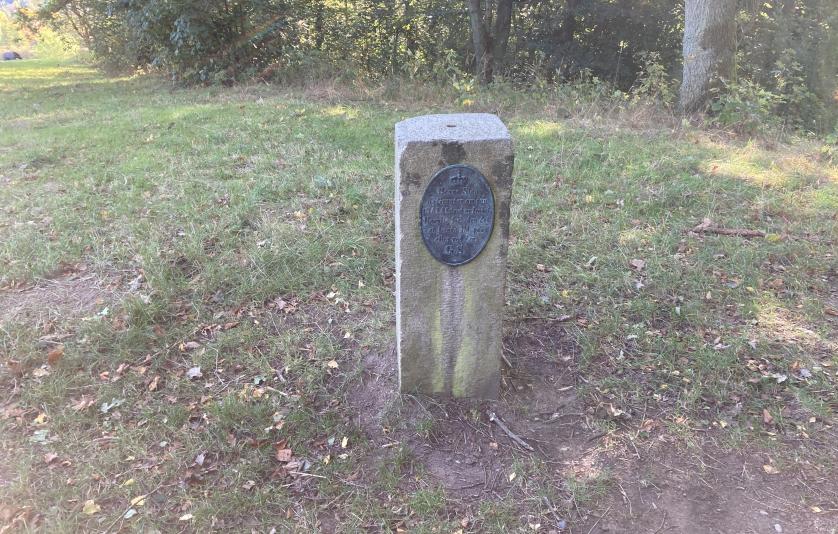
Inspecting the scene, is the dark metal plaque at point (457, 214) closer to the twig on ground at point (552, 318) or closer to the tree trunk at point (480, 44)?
the twig on ground at point (552, 318)

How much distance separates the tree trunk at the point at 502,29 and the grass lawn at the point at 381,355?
281 inches

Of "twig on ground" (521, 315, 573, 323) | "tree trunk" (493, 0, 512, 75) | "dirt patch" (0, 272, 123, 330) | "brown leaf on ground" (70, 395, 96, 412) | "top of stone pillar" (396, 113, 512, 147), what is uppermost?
"tree trunk" (493, 0, 512, 75)

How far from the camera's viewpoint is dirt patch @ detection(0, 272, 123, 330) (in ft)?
12.1

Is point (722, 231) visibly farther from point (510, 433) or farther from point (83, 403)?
point (83, 403)

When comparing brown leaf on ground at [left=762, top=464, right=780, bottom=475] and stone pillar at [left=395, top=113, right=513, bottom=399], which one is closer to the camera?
stone pillar at [left=395, top=113, right=513, bottom=399]

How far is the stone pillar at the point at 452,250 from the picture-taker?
2.56 m

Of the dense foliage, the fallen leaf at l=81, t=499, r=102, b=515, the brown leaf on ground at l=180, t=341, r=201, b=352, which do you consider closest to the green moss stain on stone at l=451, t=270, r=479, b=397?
the brown leaf on ground at l=180, t=341, r=201, b=352

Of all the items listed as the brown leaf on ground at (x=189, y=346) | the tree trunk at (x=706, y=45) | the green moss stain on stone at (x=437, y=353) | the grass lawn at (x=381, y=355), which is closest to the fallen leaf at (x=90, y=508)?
the grass lawn at (x=381, y=355)

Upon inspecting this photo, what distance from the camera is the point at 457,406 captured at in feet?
10.2

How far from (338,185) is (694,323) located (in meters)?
3.22

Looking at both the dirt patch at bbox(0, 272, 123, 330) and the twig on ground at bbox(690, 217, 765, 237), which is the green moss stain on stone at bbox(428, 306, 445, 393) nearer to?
the dirt patch at bbox(0, 272, 123, 330)

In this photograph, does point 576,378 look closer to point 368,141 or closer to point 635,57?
point 368,141

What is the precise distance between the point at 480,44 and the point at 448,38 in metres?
1.57

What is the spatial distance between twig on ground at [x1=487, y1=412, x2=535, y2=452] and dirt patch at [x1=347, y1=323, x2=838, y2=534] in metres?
0.02
